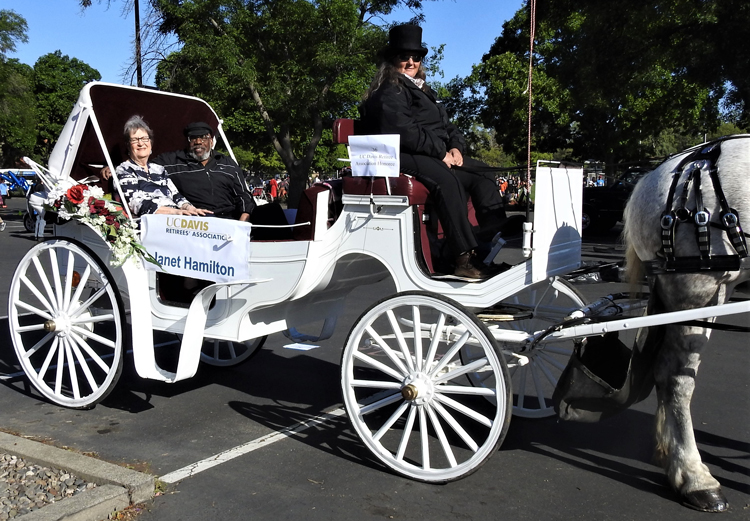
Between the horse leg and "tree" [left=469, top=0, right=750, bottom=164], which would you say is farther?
"tree" [left=469, top=0, right=750, bottom=164]

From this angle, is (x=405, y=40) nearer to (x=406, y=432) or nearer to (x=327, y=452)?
(x=406, y=432)

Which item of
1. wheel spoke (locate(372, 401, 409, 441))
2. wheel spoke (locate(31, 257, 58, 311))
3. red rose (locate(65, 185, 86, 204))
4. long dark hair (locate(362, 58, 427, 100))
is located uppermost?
long dark hair (locate(362, 58, 427, 100))

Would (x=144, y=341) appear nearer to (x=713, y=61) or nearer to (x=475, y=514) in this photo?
(x=475, y=514)

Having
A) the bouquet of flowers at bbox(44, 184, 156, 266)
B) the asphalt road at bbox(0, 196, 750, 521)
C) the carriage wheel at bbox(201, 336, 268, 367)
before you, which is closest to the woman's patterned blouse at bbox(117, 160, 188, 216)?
the bouquet of flowers at bbox(44, 184, 156, 266)

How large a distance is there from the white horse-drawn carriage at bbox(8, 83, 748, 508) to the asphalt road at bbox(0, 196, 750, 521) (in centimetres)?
19

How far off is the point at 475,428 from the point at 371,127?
6.77 feet

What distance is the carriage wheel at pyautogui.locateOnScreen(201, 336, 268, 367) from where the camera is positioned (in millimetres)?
6066

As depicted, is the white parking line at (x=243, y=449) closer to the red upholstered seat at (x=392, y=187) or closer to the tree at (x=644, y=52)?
the red upholstered seat at (x=392, y=187)

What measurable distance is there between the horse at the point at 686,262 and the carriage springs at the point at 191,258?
2.44 m

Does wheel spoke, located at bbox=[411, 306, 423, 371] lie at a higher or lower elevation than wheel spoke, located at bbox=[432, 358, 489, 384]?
higher

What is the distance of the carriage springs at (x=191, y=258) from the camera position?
4.52m

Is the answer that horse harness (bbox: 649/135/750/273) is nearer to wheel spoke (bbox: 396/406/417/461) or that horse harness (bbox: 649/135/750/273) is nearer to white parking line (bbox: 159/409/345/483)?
wheel spoke (bbox: 396/406/417/461)

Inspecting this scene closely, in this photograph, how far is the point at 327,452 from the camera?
4309mm

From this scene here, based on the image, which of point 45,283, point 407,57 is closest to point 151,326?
point 45,283
